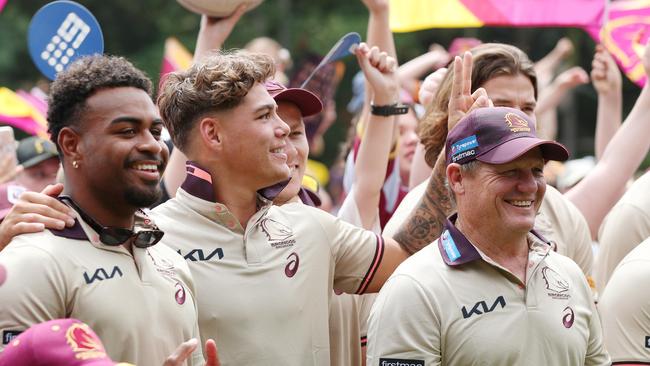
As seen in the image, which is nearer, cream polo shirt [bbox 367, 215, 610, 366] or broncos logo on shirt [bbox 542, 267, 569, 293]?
cream polo shirt [bbox 367, 215, 610, 366]

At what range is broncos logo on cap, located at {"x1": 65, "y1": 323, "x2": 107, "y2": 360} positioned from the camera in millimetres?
3412

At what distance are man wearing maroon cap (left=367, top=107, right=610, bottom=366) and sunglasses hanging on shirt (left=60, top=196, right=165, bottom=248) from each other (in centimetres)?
86

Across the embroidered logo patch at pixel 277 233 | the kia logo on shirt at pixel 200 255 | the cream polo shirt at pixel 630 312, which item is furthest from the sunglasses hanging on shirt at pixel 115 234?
the cream polo shirt at pixel 630 312

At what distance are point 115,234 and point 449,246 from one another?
4.00 ft

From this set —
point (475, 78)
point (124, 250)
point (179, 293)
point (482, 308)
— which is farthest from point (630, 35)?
point (124, 250)

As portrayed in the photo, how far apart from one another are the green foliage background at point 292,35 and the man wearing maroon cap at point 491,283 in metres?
17.4

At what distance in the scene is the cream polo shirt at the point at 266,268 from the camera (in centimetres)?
489

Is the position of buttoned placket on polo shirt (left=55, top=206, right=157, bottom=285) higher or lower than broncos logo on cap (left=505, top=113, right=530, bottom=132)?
lower

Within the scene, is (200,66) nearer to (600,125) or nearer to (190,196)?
(190,196)

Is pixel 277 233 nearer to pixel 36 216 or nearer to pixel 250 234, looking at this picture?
pixel 250 234

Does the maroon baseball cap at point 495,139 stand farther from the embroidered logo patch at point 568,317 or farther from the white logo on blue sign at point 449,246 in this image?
the embroidered logo patch at point 568,317

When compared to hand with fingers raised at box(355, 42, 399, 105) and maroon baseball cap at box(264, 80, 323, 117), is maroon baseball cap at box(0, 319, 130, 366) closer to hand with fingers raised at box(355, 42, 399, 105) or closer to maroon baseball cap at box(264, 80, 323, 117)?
maroon baseball cap at box(264, 80, 323, 117)

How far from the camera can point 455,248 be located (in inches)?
188

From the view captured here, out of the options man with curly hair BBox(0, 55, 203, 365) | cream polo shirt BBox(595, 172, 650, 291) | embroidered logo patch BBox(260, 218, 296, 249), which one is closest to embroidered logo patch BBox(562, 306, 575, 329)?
embroidered logo patch BBox(260, 218, 296, 249)
